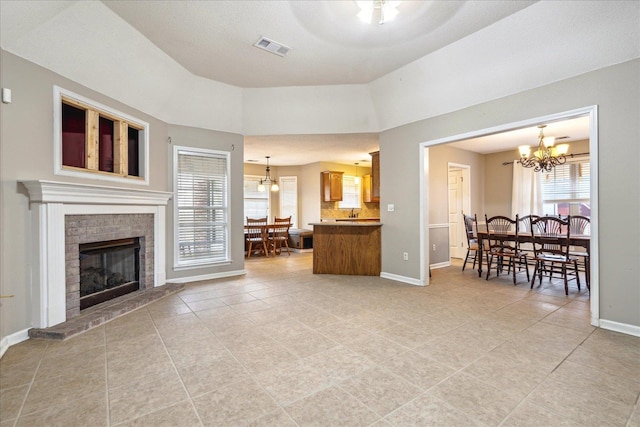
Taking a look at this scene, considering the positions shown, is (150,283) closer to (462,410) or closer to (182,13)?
(182,13)

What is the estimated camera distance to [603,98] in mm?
2795

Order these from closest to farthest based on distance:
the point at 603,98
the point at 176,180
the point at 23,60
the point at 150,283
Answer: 1. the point at 23,60
2. the point at 603,98
3. the point at 150,283
4. the point at 176,180

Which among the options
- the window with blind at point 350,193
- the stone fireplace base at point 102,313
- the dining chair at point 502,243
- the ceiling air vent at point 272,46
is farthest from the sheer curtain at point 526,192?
the stone fireplace base at point 102,313

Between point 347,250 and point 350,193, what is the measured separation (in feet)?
13.9

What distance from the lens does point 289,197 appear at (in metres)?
9.39

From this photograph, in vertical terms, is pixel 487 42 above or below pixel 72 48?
above

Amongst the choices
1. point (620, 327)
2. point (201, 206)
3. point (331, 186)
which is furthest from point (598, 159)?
point (331, 186)

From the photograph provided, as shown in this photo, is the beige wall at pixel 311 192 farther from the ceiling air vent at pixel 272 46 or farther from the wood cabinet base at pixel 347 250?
the ceiling air vent at pixel 272 46

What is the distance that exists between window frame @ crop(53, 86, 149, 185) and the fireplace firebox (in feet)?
2.60

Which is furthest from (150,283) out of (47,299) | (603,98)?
(603,98)

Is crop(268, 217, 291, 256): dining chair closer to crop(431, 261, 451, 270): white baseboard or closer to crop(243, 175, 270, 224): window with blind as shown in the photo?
crop(243, 175, 270, 224): window with blind

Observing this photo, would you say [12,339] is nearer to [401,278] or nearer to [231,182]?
[231,182]

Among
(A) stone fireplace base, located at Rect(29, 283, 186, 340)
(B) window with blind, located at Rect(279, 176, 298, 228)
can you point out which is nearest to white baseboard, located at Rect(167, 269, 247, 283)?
(A) stone fireplace base, located at Rect(29, 283, 186, 340)

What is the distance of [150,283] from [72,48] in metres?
2.93
